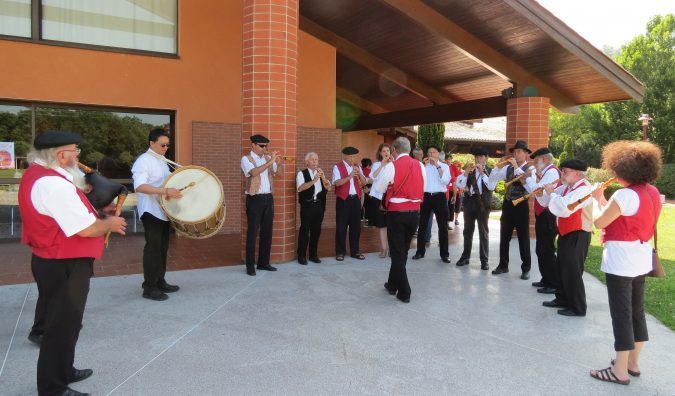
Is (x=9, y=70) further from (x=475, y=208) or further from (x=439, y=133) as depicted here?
(x=439, y=133)

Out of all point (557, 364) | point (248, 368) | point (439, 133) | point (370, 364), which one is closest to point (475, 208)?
point (557, 364)

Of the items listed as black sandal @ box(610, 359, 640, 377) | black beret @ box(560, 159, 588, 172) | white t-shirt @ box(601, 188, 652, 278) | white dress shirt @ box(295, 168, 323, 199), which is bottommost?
black sandal @ box(610, 359, 640, 377)

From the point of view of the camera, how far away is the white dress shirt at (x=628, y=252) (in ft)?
11.0

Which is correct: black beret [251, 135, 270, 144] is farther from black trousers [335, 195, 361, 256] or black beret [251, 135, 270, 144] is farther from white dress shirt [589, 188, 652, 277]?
white dress shirt [589, 188, 652, 277]

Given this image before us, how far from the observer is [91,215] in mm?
2928

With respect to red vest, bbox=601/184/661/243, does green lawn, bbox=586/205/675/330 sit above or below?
below

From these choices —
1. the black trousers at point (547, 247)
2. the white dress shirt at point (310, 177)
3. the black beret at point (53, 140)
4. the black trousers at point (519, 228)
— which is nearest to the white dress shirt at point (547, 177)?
the black trousers at point (547, 247)

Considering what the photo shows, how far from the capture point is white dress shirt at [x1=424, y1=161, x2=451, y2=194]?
7715mm

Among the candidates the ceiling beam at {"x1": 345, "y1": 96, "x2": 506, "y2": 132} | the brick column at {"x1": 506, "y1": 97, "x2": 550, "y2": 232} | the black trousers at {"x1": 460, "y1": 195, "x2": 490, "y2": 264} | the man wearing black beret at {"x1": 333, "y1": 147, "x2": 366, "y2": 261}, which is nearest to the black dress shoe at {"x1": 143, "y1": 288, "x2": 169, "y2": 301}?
the man wearing black beret at {"x1": 333, "y1": 147, "x2": 366, "y2": 261}

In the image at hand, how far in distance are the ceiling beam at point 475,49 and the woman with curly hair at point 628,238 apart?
6116 millimetres

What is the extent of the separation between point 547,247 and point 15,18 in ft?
29.0

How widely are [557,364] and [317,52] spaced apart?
28.0 feet

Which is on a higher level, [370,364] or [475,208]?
[475,208]

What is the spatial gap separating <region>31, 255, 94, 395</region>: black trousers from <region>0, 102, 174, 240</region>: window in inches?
248
